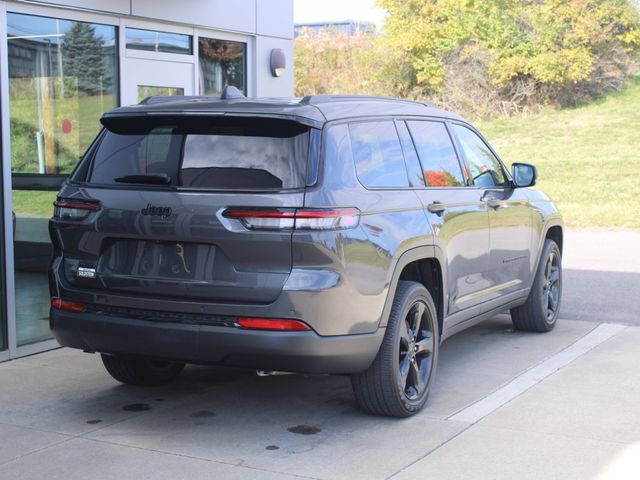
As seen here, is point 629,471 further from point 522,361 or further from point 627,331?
point 627,331

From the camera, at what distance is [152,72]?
8531 mm

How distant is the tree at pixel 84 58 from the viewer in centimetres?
770

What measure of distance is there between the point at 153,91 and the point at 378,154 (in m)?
3.73

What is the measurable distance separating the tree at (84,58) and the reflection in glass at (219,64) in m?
1.41

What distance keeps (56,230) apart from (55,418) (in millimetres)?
1125

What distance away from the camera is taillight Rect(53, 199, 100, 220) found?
17.0ft

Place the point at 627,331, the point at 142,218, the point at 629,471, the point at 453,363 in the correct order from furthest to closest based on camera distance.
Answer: the point at 627,331, the point at 453,363, the point at 142,218, the point at 629,471

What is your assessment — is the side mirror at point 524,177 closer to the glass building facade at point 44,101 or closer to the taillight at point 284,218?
the taillight at point 284,218

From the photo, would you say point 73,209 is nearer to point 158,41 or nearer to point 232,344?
point 232,344

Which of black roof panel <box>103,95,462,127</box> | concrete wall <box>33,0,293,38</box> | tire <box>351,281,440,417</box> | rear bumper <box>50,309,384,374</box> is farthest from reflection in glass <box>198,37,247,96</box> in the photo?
rear bumper <box>50,309,384,374</box>

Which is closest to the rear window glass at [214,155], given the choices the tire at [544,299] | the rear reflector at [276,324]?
the rear reflector at [276,324]

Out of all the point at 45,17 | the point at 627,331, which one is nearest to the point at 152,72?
the point at 45,17

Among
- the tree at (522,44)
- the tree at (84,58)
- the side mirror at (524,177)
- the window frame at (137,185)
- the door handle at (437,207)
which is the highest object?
the tree at (522,44)

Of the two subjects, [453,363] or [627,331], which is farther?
[627,331]
